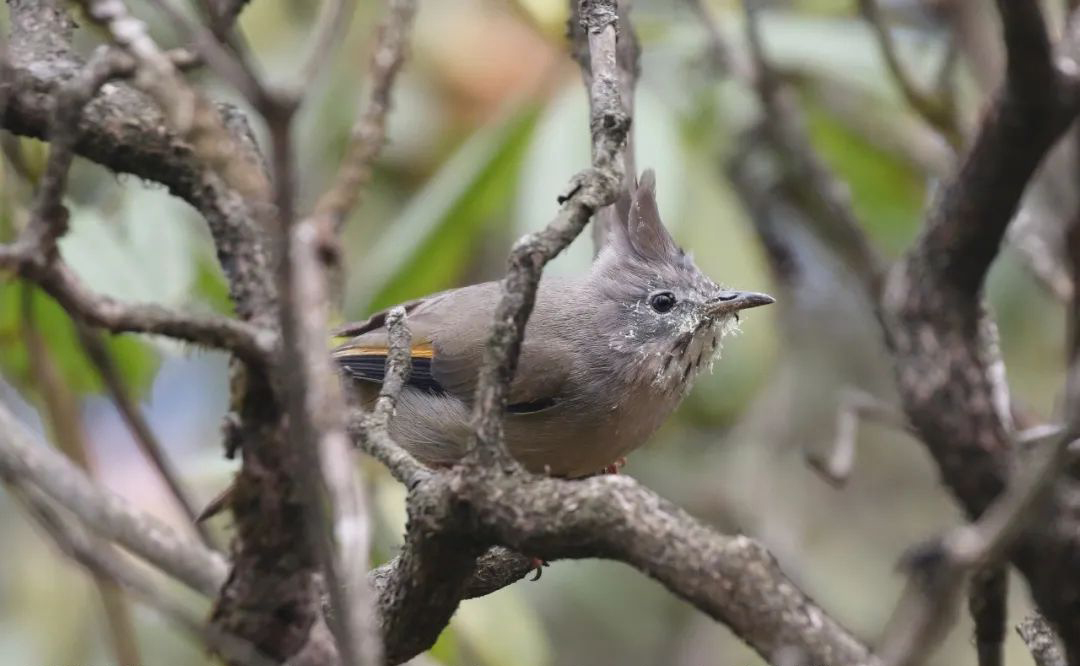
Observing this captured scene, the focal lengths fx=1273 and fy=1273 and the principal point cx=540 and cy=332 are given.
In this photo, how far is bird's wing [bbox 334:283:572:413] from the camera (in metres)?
3.77

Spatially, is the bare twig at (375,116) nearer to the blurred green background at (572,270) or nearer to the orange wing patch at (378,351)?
the blurred green background at (572,270)

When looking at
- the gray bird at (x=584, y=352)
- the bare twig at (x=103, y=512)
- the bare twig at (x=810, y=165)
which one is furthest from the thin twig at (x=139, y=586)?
the bare twig at (x=810, y=165)

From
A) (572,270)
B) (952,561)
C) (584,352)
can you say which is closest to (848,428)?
(584,352)

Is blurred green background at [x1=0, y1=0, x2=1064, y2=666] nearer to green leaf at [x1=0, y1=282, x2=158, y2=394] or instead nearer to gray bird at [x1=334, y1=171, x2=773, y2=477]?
green leaf at [x1=0, y1=282, x2=158, y2=394]

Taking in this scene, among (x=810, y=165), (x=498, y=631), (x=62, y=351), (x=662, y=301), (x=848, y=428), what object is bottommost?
(x=498, y=631)

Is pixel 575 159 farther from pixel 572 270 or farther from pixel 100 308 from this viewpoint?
pixel 100 308

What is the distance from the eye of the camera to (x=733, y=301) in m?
3.89

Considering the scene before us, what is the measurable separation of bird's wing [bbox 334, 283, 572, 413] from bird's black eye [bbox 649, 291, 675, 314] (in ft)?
1.10

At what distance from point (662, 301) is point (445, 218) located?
0.76 meters

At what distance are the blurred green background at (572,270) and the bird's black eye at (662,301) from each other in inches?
10.8

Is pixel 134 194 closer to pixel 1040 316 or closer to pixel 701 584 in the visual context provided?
pixel 701 584

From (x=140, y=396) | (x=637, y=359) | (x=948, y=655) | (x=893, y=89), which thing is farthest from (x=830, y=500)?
(x=140, y=396)

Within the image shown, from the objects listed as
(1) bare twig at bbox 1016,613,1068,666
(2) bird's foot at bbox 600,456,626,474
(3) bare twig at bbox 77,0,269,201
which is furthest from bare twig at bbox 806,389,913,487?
(3) bare twig at bbox 77,0,269,201

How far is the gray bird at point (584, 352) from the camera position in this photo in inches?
147
